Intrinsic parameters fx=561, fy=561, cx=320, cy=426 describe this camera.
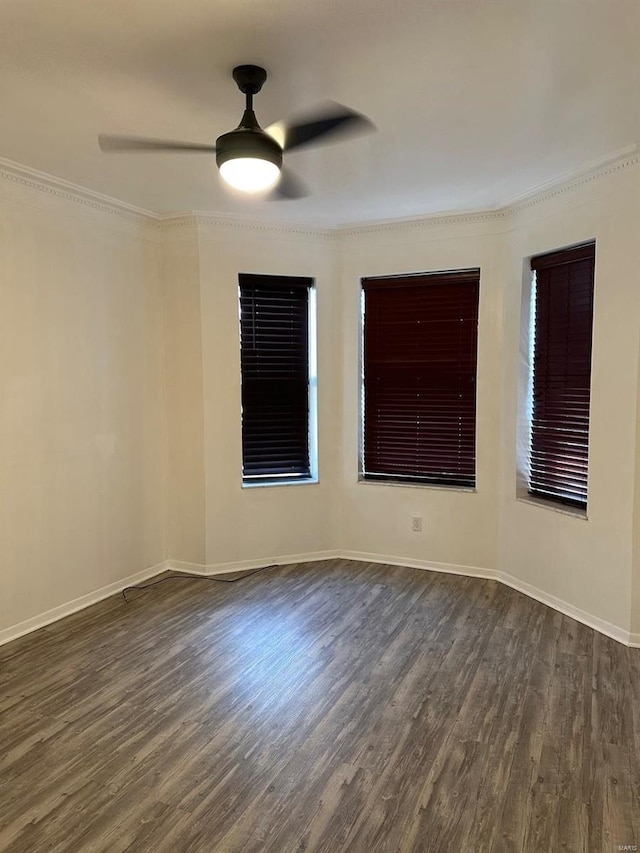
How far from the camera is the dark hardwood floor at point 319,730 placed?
1882 millimetres

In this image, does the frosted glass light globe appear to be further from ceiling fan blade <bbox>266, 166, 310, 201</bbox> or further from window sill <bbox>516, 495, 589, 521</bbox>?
window sill <bbox>516, 495, 589, 521</bbox>

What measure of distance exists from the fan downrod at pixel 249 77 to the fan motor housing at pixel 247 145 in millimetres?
249

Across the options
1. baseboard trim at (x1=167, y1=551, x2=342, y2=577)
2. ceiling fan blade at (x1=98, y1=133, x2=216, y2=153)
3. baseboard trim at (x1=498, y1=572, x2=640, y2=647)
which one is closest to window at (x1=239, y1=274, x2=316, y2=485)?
baseboard trim at (x1=167, y1=551, x2=342, y2=577)

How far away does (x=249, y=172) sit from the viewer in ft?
6.73

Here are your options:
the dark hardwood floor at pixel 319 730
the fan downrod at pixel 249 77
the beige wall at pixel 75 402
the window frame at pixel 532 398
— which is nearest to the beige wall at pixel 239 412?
the beige wall at pixel 75 402

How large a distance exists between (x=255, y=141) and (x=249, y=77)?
356 mm

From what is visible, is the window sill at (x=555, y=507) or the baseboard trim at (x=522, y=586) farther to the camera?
the window sill at (x=555, y=507)

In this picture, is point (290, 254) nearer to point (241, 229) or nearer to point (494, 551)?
point (241, 229)

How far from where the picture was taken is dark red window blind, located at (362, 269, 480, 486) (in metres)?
4.18

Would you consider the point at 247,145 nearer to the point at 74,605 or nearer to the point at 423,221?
the point at 423,221

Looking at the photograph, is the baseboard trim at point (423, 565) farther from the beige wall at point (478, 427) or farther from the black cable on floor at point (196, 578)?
the black cable on floor at point (196, 578)

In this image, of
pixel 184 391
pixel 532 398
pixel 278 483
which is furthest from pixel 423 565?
pixel 184 391

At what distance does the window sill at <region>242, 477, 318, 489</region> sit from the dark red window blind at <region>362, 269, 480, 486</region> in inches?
17.8

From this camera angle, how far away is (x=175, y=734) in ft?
7.78
